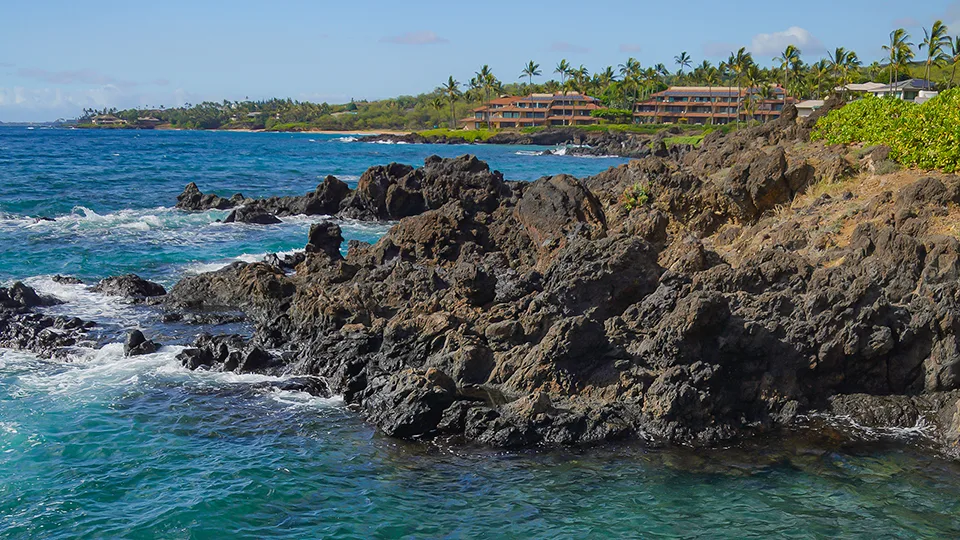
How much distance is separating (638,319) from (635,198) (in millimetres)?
11995

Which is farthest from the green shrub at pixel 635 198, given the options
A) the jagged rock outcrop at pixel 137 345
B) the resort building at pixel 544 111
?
the resort building at pixel 544 111

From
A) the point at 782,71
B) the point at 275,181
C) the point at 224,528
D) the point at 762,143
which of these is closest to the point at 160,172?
the point at 275,181

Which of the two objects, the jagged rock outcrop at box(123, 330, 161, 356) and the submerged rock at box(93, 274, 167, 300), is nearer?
the jagged rock outcrop at box(123, 330, 161, 356)

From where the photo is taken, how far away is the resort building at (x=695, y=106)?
17049 cm

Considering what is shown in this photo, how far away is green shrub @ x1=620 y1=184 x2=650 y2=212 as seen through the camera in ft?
100

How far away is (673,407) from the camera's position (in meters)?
16.9

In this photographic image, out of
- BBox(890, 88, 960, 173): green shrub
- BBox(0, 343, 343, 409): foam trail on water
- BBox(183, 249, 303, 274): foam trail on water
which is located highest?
BBox(890, 88, 960, 173): green shrub

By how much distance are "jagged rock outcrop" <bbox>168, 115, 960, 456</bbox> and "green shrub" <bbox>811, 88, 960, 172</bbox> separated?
8.01ft

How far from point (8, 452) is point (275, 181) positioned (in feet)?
202

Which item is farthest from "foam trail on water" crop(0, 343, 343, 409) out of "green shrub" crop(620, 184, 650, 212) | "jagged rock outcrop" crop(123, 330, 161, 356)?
"green shrub" crop(620, 184, 650, 212)

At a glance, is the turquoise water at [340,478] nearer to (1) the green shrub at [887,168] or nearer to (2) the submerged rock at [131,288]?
(2) the submerged rock at [131,288]

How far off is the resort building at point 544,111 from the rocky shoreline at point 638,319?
157714mm

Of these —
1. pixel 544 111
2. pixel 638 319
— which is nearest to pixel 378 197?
pixel 638 319

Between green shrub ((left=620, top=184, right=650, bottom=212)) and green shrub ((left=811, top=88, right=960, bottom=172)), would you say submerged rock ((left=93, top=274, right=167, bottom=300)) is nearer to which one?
green shrub ((left=620, top=184, right=650, bottom=212))
